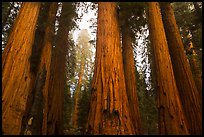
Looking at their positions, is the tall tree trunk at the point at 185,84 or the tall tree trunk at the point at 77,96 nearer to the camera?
the tall tree trunk at the point at 185,84

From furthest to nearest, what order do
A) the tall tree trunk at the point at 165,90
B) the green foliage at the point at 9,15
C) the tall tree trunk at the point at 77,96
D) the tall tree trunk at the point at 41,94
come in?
the tall tree trunk at the point at 77,96
the green foliage at the point at 9,15
the tall tree trunk at the point at 41,94
the tall tree trunk at the point at 165,90

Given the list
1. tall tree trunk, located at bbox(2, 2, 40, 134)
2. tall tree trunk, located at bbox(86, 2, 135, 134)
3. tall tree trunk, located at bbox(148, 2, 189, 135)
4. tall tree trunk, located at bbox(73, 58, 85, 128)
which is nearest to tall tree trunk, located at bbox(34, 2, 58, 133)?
tall tree trunk, located at bbox(2, 2, 40, 134)

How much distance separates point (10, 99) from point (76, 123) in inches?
634

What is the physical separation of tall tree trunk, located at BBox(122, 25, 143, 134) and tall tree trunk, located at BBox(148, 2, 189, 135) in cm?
185

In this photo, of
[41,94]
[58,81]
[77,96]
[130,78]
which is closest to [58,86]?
[58,81]

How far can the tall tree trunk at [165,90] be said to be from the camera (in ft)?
15.4

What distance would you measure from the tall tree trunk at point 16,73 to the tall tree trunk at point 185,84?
3876 millimetres

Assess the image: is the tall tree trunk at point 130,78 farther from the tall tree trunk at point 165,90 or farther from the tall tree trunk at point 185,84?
the tall tree trunk at point 165,90

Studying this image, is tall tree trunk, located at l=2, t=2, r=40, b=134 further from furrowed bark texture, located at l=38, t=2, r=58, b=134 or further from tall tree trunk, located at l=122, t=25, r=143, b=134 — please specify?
tall tree trunk, located at l=122, t=25, r=143, b=134

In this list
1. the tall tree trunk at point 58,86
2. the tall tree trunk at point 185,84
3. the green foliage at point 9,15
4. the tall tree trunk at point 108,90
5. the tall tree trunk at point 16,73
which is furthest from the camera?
the green foliage at point 9,15

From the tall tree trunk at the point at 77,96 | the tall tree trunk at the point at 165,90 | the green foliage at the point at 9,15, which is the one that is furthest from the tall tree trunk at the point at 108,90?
the tall tree trunk at the point at 77,96

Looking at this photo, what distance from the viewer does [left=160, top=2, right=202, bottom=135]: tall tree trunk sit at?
5.64 meters

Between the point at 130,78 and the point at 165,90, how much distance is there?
9.41 ft

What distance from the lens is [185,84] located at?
19.9 feet
